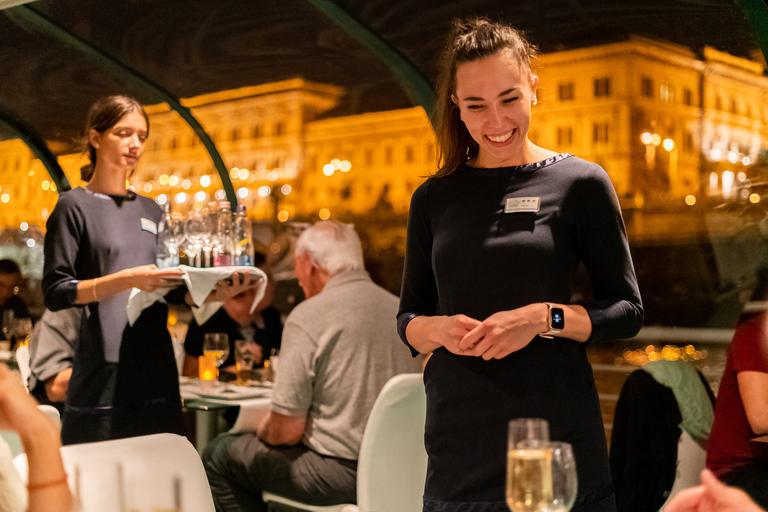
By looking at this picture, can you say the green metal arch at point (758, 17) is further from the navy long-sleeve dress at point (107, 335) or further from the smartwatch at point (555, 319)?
the navy long-sleeve dress at point (107, 335)

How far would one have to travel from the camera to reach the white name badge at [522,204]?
1450 mm

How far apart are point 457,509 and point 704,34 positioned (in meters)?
2.70

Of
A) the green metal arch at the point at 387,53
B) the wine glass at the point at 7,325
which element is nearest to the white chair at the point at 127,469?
the green metal arch at the point at 387,53

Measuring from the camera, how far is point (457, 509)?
4.66ft

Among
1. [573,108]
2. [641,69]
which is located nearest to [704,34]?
[641,69]

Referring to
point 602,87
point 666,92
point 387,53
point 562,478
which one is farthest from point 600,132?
point 562,478

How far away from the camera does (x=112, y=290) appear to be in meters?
2.49

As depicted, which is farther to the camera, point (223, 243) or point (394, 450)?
point (223, 243)

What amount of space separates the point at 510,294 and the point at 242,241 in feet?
5.27

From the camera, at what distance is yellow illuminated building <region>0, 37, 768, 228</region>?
3.48 metres

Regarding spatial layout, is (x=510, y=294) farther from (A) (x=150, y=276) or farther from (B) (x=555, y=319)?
(A) (x=150, y=276)

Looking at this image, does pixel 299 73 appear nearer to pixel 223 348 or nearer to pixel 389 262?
pixel 389 262

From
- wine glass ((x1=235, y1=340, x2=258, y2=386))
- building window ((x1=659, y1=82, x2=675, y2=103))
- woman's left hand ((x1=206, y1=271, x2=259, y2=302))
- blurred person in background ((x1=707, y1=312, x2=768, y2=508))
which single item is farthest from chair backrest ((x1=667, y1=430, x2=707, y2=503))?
wine glass ((x1=235, y1=340, x2=258, y2=386))

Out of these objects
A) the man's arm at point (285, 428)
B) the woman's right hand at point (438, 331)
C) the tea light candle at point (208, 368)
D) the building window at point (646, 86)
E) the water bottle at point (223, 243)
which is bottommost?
the man's arm at point (285, 428)
